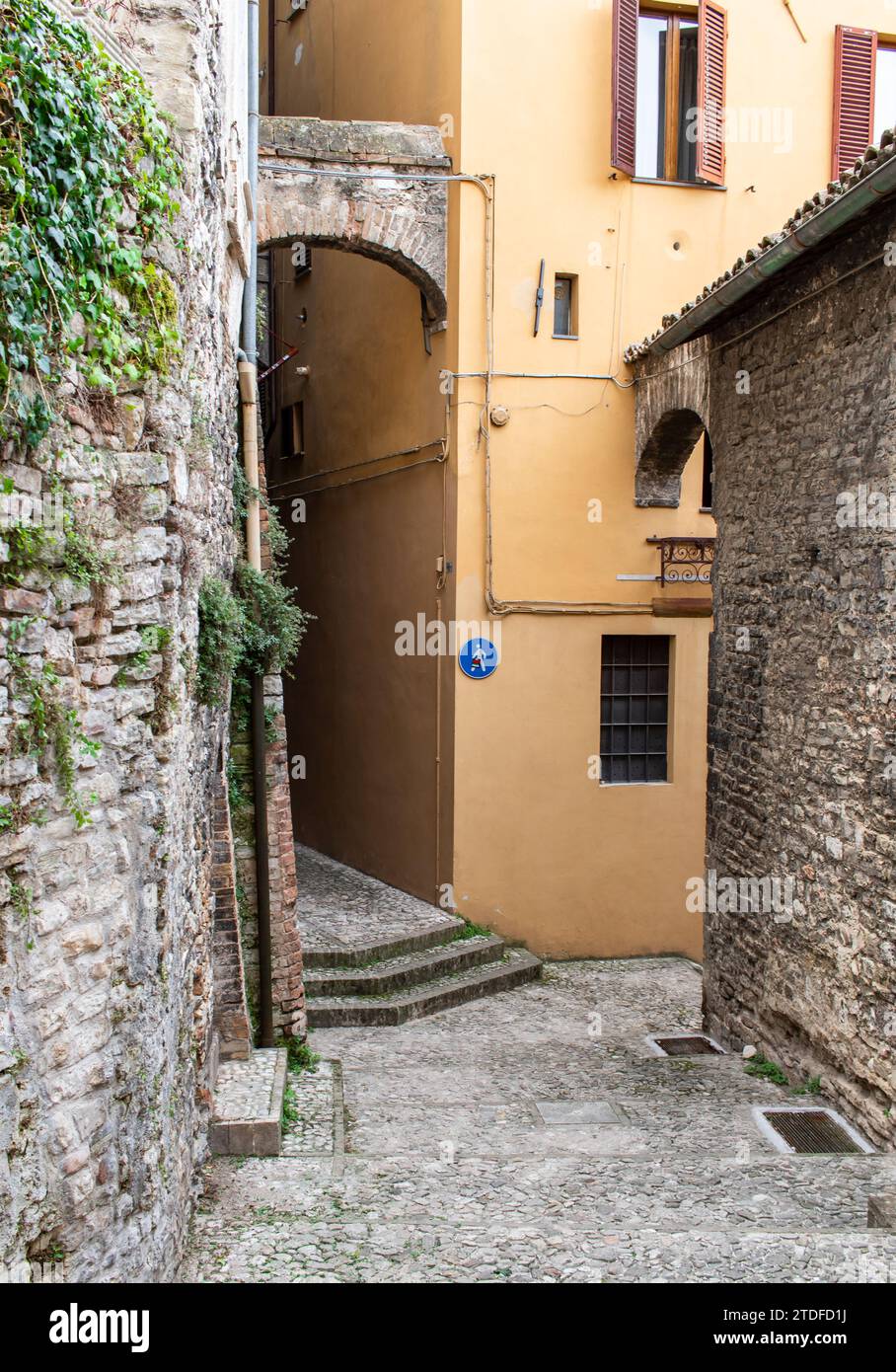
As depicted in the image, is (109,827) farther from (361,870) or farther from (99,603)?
(361,870)

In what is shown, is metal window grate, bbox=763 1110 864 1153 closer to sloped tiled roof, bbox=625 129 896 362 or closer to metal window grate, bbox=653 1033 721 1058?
metal window grate, bbox=653 1033 721 1058

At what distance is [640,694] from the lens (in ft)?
37.6

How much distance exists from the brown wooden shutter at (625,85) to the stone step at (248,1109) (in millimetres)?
8516

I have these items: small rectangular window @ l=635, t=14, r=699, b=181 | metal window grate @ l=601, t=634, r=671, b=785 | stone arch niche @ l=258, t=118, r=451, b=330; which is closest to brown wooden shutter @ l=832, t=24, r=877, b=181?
small rectangular window @ l=635, t=14, r=699, b=181

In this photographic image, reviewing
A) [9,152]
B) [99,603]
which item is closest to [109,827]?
[99,603]

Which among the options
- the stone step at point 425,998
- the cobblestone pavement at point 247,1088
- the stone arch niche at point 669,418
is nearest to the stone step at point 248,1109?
the cobblestone pavement at point 247,1088

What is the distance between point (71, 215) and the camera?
2.89 m

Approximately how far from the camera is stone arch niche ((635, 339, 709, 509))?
374 inches

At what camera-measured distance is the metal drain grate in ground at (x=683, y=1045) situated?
8664 mm

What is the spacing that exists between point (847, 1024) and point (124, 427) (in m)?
5.43

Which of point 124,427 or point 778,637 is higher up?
point 124,427

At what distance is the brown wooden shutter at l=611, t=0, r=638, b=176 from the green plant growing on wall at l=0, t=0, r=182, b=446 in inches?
323

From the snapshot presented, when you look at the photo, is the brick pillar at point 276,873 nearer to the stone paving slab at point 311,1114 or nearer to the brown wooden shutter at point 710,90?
the stone paving slab at point 311,1114
